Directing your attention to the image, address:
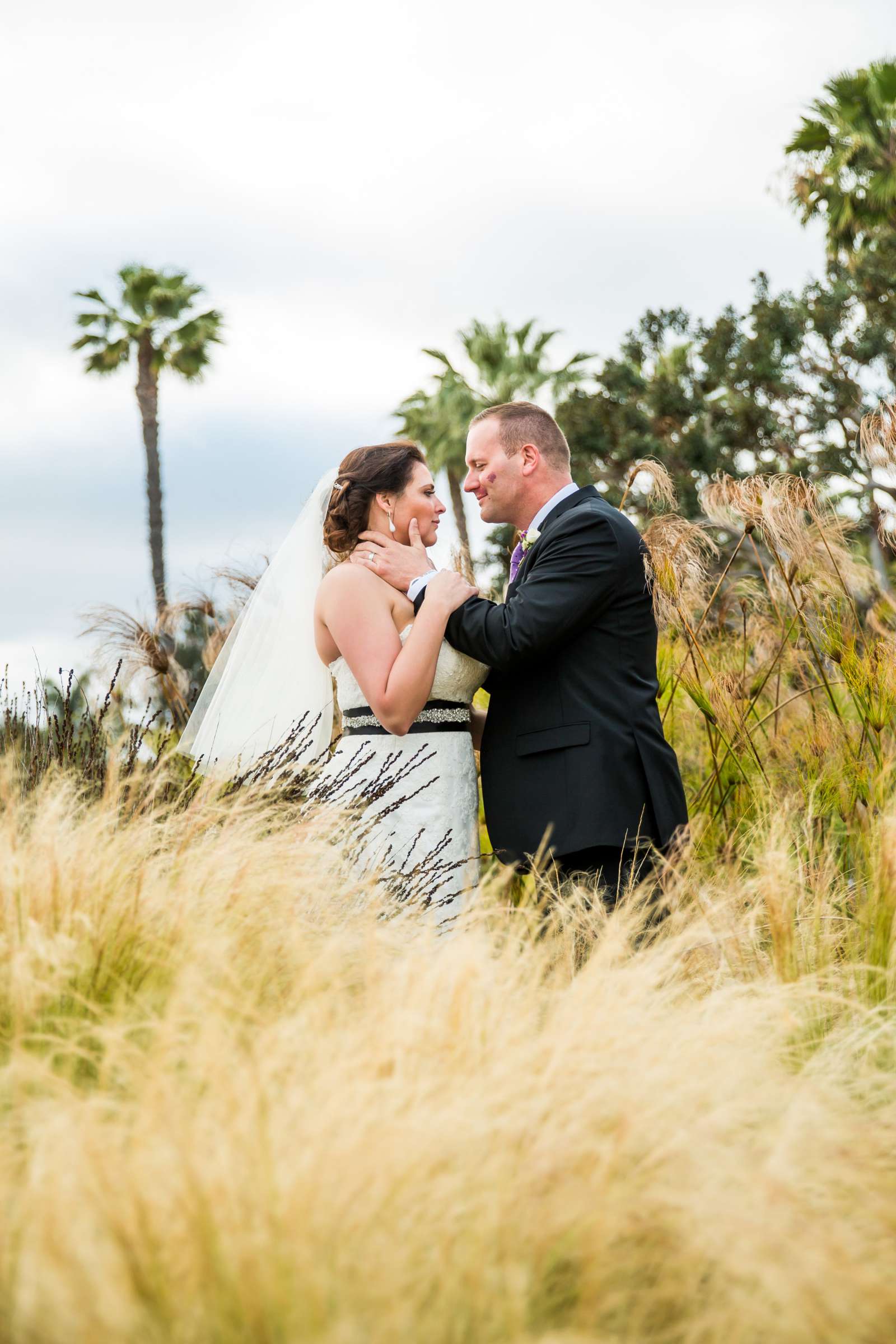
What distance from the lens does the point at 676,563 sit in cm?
487

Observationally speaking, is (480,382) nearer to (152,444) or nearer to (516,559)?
(152,444)

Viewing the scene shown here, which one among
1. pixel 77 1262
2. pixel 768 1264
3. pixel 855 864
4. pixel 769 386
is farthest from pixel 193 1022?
pixel 769 386

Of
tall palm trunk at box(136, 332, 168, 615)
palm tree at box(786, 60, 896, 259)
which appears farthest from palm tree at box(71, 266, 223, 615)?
palm tree at box(786, 60, 896, 259)

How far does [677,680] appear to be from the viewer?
217 inches

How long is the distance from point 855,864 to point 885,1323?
296 centimetres

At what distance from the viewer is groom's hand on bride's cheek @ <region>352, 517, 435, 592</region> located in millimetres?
4184

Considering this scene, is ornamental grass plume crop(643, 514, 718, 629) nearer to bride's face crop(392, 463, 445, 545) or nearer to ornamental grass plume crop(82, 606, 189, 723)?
bride's face crop(392, 463, 445, 545)

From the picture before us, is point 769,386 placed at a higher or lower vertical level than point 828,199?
lower

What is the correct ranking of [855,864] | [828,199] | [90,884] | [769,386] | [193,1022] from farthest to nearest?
[769,386]
[828,199]
[855,864]
[90,884]
[193,1022]

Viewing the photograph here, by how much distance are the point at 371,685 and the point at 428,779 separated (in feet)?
1.50

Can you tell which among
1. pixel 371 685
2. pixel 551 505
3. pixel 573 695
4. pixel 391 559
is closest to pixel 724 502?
pixel 551 505

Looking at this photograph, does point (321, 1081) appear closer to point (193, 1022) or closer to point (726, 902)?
point (193, 1022)

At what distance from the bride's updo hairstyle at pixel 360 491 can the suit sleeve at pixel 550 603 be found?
595mm

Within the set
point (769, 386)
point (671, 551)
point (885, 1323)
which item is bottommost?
point (885, 1323)
